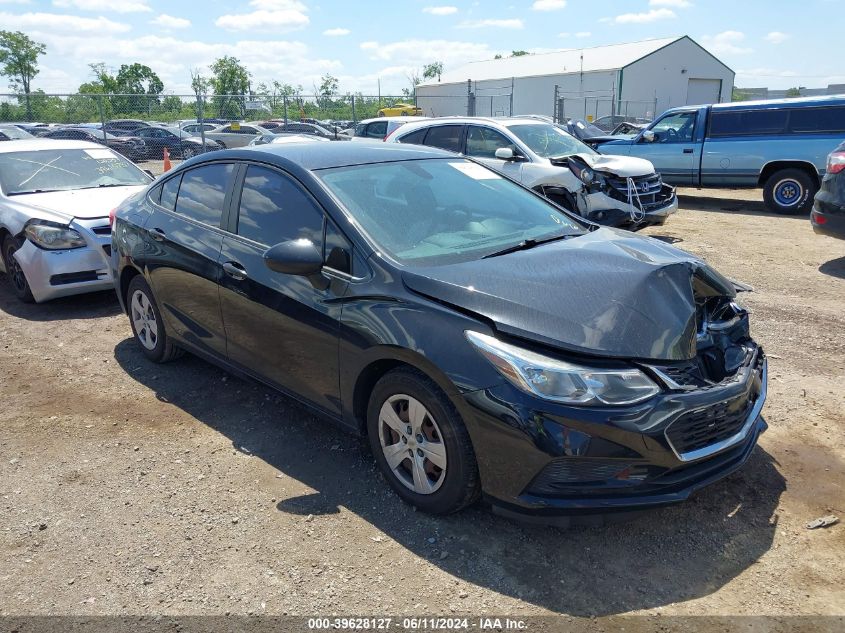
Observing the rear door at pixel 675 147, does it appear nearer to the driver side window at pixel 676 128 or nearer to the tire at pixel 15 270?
the driver side window at pixel 676 128

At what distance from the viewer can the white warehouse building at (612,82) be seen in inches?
1649

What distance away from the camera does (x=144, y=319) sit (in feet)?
17.1

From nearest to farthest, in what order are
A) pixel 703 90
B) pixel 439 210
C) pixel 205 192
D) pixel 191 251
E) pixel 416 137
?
pixel 439 210 → pixel 191 251 → pixel 205 192 → pixel 416 137 → pixel 703 90

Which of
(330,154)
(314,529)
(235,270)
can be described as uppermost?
(330,154)

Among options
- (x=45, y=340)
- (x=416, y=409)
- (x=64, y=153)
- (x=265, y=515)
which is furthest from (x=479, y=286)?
(x=64, y=153)

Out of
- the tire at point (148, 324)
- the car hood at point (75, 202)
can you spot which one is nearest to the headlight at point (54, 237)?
the car hood at point (75, 202)

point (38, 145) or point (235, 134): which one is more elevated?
point (38, 145)

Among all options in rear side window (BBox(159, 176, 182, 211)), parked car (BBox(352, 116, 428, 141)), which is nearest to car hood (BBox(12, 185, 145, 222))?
rear side window (BBox(159, 176, 182, 211))

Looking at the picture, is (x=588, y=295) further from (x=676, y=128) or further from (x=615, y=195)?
(x=676, y=128)

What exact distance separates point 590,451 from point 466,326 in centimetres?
72

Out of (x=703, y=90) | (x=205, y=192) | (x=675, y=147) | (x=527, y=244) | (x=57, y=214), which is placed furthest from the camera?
(x=703, y=90)

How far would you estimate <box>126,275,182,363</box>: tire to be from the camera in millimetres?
5016

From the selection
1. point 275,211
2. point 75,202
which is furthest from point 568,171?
point 275,211

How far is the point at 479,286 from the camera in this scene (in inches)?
121
